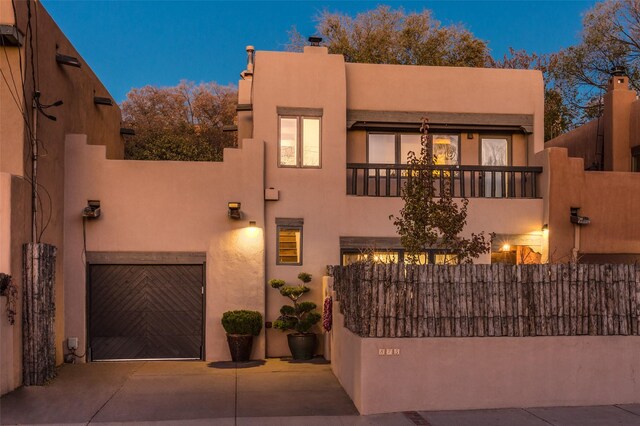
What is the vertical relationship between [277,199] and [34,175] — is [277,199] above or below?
below

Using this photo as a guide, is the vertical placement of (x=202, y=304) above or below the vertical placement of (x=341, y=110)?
below

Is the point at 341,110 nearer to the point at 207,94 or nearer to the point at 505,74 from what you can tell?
the point at 505,74

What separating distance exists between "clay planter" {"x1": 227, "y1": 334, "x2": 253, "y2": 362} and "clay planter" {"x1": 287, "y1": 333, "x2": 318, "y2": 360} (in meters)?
0.86

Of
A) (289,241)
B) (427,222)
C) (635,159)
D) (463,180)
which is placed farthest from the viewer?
(635,159)

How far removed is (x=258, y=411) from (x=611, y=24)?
993 inches

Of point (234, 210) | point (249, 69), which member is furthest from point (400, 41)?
point (234, 210)

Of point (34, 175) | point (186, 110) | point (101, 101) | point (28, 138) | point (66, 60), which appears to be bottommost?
point (34, 175)

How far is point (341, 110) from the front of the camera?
15.5 metres

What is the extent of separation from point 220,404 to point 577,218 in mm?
9035

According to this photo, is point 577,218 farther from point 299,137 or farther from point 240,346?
point 240,346

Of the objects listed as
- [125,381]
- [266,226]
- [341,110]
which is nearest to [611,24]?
[341,110]

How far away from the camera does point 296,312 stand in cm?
1455

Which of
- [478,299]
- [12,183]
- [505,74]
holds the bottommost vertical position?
[478,299]

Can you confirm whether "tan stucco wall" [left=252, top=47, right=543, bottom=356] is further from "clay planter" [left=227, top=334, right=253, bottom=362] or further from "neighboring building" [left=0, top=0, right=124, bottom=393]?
"neighboring building" [left=0, top=0, right=124, bottom=393]
